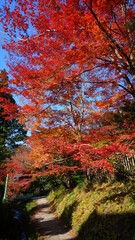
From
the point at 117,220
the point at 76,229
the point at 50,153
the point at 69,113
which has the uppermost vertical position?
the point at 69,113

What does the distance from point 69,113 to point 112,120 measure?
313cm

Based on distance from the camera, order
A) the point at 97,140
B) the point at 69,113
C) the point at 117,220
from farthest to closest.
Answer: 1. the point at 69,113
2. the point at 97,140
3. the point at 117,220

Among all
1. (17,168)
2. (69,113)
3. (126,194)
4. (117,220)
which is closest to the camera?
(117,220)

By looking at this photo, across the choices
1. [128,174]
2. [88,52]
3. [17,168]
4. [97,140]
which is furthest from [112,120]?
[17,168]

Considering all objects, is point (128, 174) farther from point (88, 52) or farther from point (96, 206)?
point (88, 52)

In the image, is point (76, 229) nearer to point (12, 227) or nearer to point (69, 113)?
point (12, 227)

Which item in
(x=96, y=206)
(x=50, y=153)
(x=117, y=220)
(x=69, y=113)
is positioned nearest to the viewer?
(x=117, y=220)

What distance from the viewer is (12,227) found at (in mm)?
8438

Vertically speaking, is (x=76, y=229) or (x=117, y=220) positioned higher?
(x=117, y=220)

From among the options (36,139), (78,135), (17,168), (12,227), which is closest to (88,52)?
(78,135)

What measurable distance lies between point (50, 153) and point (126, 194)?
5548mm

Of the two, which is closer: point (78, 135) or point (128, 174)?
point (128, 174)

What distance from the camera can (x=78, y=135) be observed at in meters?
11.1

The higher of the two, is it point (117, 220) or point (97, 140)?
point (97, 140)
